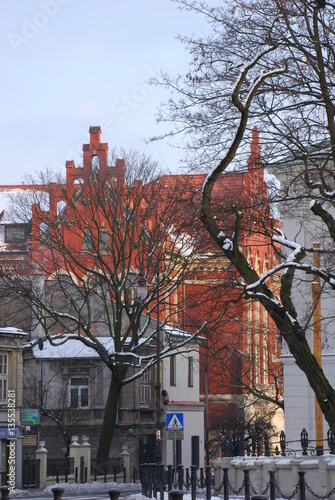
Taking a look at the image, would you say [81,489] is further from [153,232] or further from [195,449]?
[195,449]

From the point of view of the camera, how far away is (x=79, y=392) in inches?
2093

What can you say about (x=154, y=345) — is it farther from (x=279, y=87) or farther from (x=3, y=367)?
(x=279, y=87)

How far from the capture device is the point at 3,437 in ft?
135

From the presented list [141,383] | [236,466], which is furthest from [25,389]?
[236,466]

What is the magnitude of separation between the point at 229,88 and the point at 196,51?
3.10 feet

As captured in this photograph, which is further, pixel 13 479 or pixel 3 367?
pixel 3 367

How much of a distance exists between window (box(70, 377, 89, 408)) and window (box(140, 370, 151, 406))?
3431 millimetres

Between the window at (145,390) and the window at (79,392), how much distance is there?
135 inches

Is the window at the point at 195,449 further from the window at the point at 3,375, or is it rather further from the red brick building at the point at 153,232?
the window at the point at 3,375

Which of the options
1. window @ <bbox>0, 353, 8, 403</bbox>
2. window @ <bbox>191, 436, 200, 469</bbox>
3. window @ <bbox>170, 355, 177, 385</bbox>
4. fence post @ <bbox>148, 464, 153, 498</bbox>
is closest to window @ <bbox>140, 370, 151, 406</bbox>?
window @ <bbox>170, 355, 177, 385</bbox>

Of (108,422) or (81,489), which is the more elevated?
(108,422)

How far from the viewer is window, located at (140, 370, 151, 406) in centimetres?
5484

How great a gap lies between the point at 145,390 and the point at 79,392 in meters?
4.19

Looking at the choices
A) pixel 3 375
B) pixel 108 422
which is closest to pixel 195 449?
pixel 108 422
